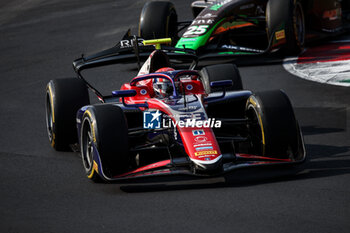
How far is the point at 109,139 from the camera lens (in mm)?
7445

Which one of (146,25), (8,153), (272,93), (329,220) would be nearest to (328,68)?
(146,25)

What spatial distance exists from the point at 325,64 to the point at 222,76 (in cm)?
445

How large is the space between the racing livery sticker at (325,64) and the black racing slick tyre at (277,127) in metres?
4.42

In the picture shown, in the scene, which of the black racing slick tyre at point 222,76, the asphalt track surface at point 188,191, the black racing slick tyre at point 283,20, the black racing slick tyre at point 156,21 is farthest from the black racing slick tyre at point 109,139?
the black racing slick tyre at point 156,21

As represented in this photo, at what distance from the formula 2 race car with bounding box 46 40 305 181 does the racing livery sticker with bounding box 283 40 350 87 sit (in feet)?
11.8

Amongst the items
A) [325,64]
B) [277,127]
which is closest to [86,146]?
[277,127]

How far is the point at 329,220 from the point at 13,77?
386 inches

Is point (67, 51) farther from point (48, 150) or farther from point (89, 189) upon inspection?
point (89, 189)

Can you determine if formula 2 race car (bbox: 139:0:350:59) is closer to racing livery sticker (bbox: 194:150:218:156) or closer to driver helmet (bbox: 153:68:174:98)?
driver helmet (bbox: 153:68:174:98)

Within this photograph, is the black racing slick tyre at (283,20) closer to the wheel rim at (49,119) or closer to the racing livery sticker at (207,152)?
A: the wheel rim at (49,119)

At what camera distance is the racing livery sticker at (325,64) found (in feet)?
40.9

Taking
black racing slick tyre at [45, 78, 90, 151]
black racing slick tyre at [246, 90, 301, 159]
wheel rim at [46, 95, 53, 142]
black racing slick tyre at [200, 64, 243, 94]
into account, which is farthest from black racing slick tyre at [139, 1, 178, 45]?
black racing slick tyre at [246, 90, 301, 159]

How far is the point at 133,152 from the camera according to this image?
7.97 m

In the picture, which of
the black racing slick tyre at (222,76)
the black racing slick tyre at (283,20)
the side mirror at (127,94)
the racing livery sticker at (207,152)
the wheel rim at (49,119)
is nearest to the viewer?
the racing livery sticker at (207,152)
